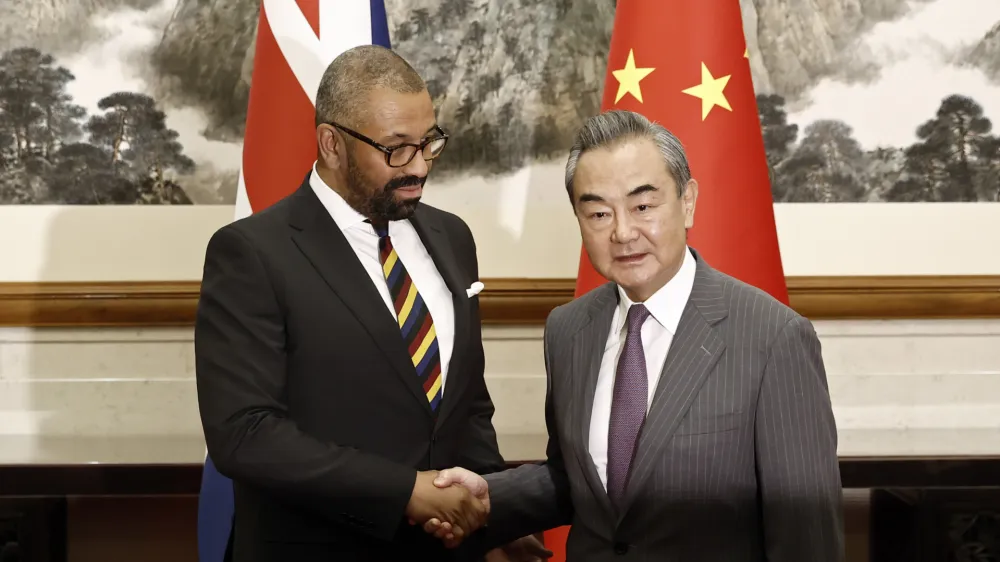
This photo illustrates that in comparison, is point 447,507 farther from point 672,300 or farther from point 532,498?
point 672,300

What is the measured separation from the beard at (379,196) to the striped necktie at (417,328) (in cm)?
10

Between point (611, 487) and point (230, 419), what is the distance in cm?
70

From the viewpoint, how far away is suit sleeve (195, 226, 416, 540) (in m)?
1.70

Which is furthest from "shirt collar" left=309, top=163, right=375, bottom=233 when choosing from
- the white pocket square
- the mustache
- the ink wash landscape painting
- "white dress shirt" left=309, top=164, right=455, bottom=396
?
the ink wash landscape painting

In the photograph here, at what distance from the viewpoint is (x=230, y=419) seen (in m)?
1.73

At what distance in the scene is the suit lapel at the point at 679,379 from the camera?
4.85 ft

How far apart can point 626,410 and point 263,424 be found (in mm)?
650

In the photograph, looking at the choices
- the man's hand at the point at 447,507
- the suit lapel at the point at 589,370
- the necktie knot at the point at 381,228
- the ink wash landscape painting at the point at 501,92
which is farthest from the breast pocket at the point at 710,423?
the ink wash landscape painting at the point at 501,92

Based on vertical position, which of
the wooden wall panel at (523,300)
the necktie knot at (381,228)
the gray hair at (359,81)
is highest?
the gray hair at (359,81)

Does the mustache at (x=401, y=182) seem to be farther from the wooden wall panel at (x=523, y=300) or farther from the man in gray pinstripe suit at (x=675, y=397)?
the wooden wall panel at (x=523, y=300)

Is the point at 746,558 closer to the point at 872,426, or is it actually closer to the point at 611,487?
the point at 611,487

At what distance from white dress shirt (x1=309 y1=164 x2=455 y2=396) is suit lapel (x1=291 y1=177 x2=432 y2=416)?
3 centimetres

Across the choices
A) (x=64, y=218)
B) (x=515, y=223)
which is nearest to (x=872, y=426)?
(x=515, y=223)

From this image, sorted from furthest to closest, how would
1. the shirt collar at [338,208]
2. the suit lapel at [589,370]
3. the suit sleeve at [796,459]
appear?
the shirt collar at [338,208], the suit lapel at [589,370], the suit sleeve at [796,459]
